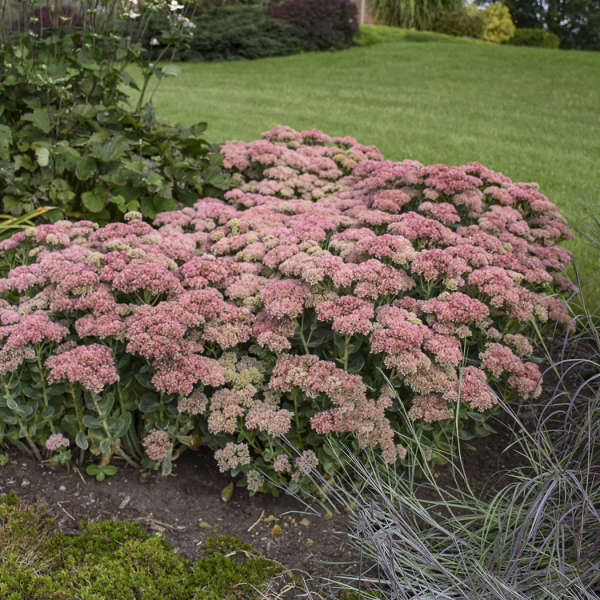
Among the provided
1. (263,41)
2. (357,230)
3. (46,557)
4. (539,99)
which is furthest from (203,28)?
(46,557)

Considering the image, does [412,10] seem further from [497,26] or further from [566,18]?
[566,18]

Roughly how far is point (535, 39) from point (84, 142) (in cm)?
2897

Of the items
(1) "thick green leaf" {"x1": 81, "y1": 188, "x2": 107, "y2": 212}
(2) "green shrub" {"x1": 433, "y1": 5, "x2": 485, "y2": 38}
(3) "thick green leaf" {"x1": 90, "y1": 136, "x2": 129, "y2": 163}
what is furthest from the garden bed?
(2) "green shrub" {"x1": 433, "y1": 5, "x2": 485, "y2": 38}

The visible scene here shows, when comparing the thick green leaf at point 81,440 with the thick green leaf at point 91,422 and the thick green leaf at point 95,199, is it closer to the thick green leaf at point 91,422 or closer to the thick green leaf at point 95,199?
the thick green leaf at point 91,422

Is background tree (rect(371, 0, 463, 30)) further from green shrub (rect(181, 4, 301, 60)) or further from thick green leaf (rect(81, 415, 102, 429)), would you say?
thick green leaf (rect(81, 415, 102, 429))

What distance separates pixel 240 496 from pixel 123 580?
0.68 metres

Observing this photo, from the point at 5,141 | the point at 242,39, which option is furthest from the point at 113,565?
the point at 242,39

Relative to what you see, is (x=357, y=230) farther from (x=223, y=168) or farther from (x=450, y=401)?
(x=223, y=168)

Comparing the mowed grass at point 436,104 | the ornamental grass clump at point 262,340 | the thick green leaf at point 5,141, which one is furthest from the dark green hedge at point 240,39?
the ornamental grass clump at point 262,340

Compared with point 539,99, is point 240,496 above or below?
below

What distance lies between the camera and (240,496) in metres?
2.81

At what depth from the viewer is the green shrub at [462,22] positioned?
26.1 metres

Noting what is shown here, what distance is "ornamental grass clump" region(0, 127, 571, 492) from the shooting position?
262 centimetres

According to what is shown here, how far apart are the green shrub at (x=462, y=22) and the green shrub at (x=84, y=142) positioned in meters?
25.1
